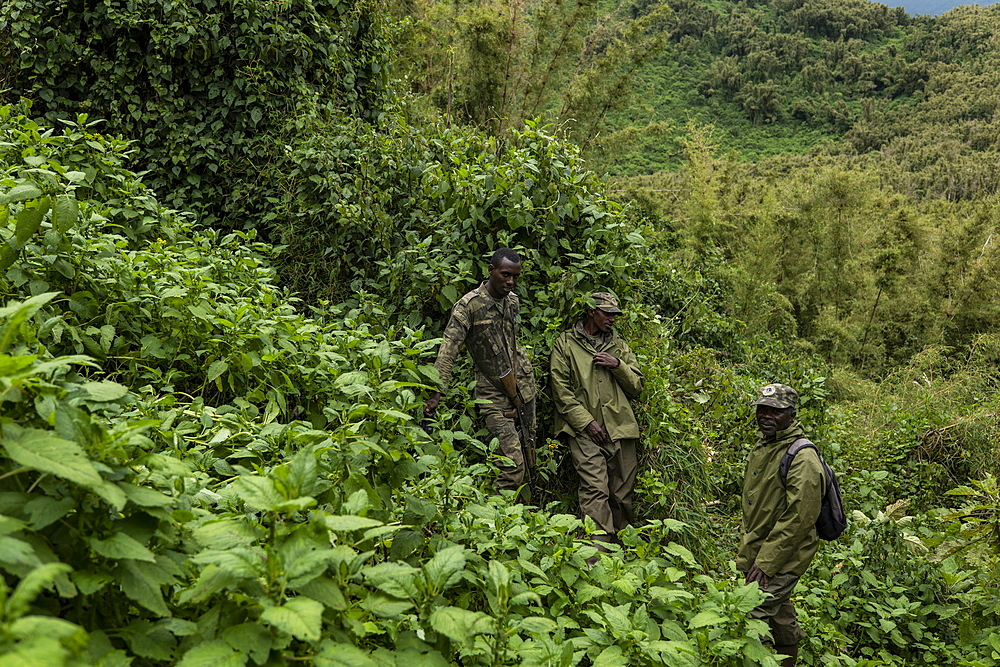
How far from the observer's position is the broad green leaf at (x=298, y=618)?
106cm

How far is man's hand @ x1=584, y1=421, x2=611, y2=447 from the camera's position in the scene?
413 centimetres

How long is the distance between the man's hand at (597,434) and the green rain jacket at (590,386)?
0.03m

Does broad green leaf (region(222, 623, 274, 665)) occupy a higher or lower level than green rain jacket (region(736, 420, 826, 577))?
higher

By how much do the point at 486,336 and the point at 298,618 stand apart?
2938 millimetres

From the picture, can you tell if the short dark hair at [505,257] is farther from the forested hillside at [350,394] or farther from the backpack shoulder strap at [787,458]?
the backpack shoulder strap at [787,458]

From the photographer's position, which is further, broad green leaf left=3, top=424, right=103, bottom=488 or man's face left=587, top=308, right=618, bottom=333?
man's face left=587, top=308, right=618, bottom=333

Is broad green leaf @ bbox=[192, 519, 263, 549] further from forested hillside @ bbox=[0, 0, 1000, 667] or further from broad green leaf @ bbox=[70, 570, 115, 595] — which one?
broad green leaf @ bbox=[70, 570, 115, 595]

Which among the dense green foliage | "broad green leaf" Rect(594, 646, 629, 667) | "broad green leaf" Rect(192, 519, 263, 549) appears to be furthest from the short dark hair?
the dense green foliage

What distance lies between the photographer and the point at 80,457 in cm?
108

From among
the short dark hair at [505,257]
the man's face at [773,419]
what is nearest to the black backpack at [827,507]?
the man's face at [773,419]

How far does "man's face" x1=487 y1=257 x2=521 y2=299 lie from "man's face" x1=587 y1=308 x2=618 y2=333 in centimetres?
63

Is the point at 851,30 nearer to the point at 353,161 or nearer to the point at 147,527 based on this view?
the point at 353,161

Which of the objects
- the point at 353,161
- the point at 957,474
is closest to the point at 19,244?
the point at 353,161

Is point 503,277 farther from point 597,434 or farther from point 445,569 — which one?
point 445,569
